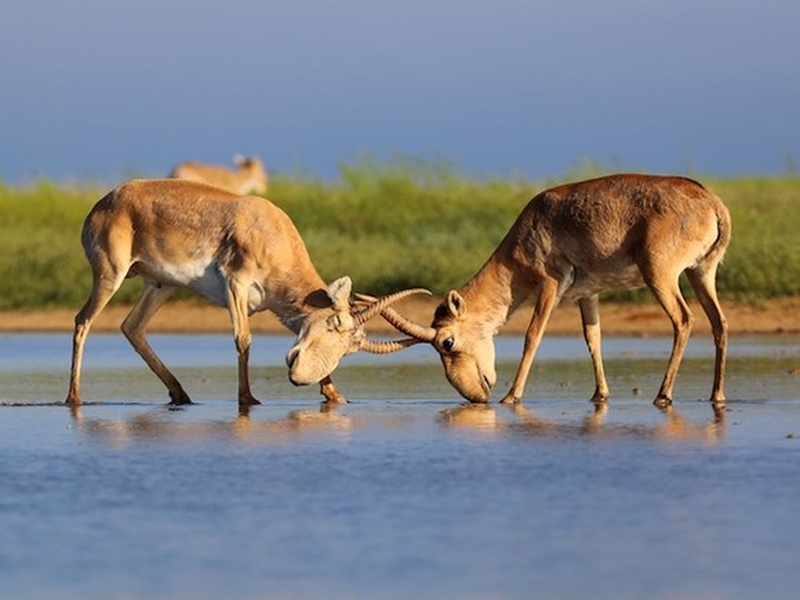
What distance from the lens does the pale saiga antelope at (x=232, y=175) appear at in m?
31.1

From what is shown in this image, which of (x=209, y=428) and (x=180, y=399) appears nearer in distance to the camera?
(x=209, y=428)

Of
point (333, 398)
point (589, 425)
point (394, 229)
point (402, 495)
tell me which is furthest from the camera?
point (394, 229)

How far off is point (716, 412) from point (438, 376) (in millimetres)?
4348

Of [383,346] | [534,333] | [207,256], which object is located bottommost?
[383,346]

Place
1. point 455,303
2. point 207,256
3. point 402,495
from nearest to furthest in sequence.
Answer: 1. point 402,495
2. point 455,303
3. point 207,256

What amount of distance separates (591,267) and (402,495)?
17.0 ft

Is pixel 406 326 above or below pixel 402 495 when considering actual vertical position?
above

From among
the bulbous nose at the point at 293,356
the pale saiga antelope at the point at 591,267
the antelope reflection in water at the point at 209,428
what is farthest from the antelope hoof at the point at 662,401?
the bulbous nose at the point at 293,356

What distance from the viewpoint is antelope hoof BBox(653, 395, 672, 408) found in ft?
44.4

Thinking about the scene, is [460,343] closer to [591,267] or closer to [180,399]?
[591,267]

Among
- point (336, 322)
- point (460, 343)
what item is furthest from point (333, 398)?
point (460, 343)

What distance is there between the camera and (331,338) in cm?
1388

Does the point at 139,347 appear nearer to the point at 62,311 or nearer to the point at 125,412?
the point at 125,412

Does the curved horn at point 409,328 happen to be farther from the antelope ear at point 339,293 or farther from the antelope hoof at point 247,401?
the antelope hoof at point 247,401
